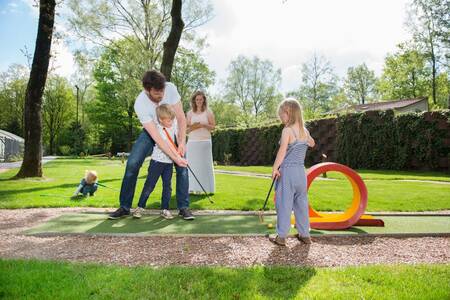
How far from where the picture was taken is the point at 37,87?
36.0 feet

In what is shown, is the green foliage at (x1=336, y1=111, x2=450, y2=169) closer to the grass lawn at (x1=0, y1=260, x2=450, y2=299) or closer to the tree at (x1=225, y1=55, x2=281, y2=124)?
the grass lawn at (x1=0, y1=260, x2=450, y2=299)

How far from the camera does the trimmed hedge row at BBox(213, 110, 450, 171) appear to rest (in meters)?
14.5

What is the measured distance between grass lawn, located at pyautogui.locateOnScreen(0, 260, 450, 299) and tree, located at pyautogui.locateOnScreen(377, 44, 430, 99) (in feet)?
133

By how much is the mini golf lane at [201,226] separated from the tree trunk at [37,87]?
19.9 ft

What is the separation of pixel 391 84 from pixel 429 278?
47.0 meters

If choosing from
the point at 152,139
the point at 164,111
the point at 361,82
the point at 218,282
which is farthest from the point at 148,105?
the point at 361,82

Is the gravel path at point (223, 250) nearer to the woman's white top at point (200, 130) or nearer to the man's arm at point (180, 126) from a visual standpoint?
the man's arm at point (180, 126)

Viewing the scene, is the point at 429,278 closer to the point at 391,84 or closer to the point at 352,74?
the point at 391,84

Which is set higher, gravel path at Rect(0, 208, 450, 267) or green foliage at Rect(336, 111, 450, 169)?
green foliage at Rect(336, 111, 450, 169)

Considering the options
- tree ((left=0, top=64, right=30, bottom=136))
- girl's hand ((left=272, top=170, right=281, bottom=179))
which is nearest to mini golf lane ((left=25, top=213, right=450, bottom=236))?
girl's hand ((left=272, top=170, right=281, bottom=179))

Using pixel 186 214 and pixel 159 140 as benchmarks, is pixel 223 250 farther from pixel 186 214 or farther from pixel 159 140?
pixel 159 140

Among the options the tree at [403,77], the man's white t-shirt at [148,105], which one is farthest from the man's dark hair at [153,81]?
the tree at [403,77]

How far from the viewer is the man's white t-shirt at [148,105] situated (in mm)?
5254

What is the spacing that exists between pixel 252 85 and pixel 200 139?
47704mm
